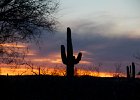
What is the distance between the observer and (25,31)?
1953 cm
